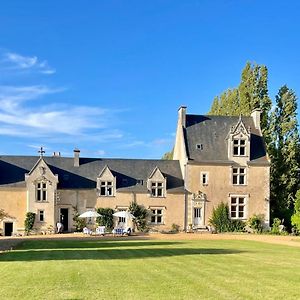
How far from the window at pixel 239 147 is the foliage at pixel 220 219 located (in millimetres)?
4770

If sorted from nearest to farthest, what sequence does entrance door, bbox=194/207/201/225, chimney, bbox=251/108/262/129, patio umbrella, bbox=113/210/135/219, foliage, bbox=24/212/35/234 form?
patio umbrella, bbox=113/210/135/219
foliage, bbox=24/212/35/234
entrance door, bbox=194/207/201/225
chimney, bbox=251/108/262/129

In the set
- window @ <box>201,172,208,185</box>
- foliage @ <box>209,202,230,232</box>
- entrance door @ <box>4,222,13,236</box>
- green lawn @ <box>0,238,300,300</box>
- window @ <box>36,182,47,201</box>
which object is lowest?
entrance door @ <box>4,222,13,236</box>

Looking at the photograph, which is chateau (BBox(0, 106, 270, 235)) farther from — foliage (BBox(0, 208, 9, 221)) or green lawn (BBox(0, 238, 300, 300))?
green lawn (BBox(0, 238, 300, 300))

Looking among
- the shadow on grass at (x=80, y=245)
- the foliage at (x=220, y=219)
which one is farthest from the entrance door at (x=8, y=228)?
the foliage at (x=220, y=219)

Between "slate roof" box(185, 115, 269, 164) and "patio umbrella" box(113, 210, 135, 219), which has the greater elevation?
"slate roof" box(185, 115, 269, 164)

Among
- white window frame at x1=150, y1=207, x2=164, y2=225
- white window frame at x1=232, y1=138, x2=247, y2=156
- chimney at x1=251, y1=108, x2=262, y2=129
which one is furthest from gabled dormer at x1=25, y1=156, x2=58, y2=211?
chimney at x1=251, y1=108, x2=262, y2=129

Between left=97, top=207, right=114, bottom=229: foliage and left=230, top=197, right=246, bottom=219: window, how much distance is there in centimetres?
1035

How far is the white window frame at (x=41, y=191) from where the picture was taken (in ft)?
138

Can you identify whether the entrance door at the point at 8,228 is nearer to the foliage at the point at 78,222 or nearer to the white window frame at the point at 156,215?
the foliage at the point at 78,222

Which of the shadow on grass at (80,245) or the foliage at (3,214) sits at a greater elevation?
the foliage at (3,214)

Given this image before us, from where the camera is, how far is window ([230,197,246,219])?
4425 cm

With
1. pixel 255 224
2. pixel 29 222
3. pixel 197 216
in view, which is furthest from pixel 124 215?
pixel 255 224

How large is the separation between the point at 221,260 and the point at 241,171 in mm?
27832

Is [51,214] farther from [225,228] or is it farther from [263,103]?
[263,103]
